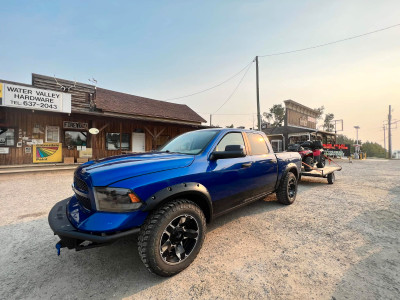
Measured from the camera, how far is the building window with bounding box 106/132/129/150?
41.5ft

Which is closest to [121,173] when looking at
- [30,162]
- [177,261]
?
[177,261]

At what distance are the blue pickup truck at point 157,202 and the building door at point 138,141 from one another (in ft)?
38.3

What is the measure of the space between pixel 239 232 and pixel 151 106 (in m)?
16.5

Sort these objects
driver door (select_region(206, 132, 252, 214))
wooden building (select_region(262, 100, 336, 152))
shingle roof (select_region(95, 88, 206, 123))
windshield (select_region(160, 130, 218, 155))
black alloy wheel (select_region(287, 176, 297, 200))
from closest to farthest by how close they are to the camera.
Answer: driver door (select_region(206, 132, 252, 214)) < windshield (select_region(160, 130, 218, 155)) < black alloy wheel (select_region(287, 176, 297, 200)) < shingle roof (select_region(95, 88, 206, 123)) < wooden building (select_region(262, 100, 336, 152))

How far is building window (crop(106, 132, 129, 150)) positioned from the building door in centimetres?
51

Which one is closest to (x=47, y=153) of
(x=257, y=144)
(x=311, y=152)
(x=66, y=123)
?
(x=66, y=123)

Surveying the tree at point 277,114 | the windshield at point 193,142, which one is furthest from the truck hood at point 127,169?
the tree at point 277,114

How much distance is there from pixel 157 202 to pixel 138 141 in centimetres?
1281

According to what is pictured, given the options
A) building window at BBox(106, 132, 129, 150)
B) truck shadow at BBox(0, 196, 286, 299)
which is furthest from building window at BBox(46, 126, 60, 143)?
truck shadow at BBox(0, 196, 286, 299)

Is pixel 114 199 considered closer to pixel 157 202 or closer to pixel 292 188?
pixel 157 202

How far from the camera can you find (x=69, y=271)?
7.00 ft

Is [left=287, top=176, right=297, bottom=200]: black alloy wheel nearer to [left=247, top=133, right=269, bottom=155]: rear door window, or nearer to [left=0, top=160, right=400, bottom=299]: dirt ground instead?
[left=0, top=160, right=400, bottom=299]: dirt ground

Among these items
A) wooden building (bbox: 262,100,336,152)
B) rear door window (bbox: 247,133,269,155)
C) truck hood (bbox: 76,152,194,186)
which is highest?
wooden building (bbox: 262,100,336,152)

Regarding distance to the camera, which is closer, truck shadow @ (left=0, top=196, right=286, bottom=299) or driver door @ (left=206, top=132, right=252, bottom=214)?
truck shadow @ (left=0, top=196, right=286, bottom=299)
